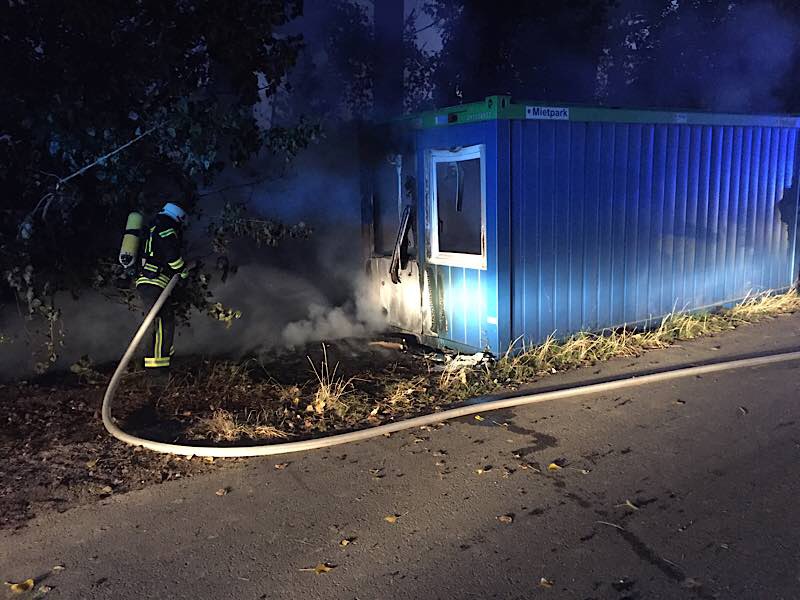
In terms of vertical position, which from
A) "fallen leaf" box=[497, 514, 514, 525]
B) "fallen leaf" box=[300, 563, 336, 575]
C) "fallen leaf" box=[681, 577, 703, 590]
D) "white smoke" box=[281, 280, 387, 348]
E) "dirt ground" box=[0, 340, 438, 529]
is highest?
"white smoke" box=[281, 280, 387, 348]

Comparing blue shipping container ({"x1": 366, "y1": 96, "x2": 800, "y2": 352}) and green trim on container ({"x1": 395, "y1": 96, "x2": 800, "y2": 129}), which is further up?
green trim on container ({"x1": 395, "y1": 96, "x2": 800, "y2": 129})

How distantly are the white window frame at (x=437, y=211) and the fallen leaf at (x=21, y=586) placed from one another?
14.4 feet

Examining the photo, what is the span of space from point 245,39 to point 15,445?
11.2 ft

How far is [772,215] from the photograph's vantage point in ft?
28.5

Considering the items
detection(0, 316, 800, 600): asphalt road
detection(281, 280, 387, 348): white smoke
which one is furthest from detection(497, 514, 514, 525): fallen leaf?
detection(281, 280, 387, 348): white smoke

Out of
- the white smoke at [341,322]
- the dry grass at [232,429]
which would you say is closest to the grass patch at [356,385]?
the dry grass at [232,429]

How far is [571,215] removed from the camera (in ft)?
21.5

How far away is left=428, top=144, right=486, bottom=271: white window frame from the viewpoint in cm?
609

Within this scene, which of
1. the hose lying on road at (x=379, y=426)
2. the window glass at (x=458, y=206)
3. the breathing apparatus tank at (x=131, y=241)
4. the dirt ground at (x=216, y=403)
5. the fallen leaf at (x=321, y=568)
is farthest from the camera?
the window glass at (x=458, y=206)

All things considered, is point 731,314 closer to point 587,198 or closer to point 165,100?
point 587,198

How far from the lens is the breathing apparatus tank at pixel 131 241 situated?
5.22m

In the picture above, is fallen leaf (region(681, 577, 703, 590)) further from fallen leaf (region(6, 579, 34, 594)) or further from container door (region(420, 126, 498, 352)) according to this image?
container door (region(420, 126, 498, 352))

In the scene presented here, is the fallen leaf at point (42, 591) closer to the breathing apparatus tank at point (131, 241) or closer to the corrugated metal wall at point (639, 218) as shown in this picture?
the breathing apparatus tank at point (131, 241)

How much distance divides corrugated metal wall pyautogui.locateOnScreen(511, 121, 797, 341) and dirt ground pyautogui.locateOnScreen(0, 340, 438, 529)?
1.69m
